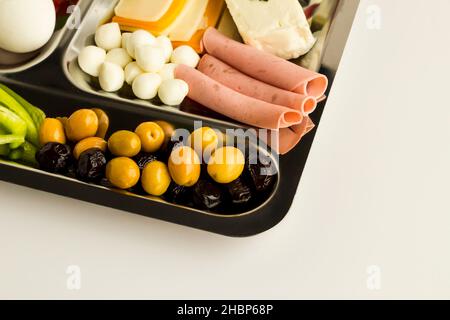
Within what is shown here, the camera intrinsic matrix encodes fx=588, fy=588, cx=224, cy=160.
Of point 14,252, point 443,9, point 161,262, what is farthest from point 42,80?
point 443,9

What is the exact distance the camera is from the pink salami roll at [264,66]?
4.93 ft

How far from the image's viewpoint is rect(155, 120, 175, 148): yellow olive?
1389 mm

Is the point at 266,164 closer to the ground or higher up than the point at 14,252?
higher up

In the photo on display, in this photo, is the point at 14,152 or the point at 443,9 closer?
the point at 14,152

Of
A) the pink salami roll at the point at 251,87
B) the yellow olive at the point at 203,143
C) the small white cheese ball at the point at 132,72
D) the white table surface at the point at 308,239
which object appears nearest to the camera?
the white table surface at the point at 308,239

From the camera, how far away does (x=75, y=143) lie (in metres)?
1.40

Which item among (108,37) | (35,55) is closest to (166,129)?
(108,37)

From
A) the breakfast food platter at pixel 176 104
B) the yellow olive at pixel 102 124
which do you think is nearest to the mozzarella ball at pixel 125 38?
the breakfast food platter at pixel 176 104

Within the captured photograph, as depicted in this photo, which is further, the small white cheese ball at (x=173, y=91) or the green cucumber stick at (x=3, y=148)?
the small white cheese ball at (x=173, y=91)

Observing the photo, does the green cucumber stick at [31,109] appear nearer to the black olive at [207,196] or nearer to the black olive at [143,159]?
the black olive at [143,159]

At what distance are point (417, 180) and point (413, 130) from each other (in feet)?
0.54

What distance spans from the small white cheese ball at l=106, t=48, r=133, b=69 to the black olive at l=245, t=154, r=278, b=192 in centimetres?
50

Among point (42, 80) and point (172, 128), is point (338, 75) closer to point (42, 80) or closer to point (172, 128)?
point (172, 128)

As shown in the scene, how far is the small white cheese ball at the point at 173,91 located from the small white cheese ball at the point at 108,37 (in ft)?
0.70
